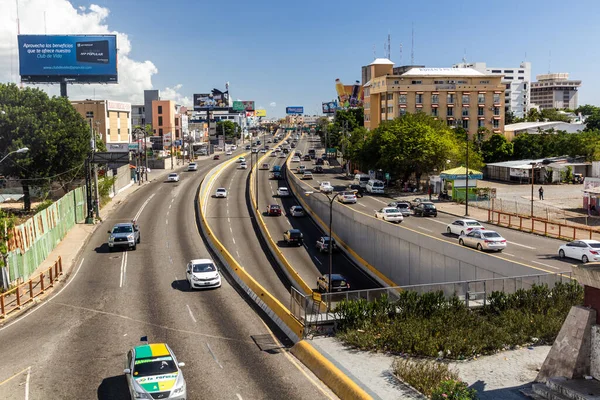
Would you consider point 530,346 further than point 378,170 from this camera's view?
No

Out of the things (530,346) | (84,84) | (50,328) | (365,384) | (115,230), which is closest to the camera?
(365,384)

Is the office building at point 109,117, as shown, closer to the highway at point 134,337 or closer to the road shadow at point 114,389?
the highway at point 134,337

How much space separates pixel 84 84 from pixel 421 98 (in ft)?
204

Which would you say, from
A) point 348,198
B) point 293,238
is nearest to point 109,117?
point 348,198

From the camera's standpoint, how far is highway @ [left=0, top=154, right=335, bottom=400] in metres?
18.1

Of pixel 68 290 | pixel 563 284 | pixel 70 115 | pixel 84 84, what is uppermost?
pixel 84 84

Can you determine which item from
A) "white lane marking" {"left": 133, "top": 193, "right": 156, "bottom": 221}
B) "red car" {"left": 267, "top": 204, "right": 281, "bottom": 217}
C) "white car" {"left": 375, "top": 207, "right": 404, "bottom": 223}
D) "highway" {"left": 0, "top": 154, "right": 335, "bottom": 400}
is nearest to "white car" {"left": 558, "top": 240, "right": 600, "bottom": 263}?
"white car" {"left": 375, "top": 207, "right": 404, "bottom": 223}

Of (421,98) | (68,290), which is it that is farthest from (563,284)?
(421,98)

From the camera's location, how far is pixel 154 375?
16.7 meters

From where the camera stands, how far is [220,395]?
1734 cm

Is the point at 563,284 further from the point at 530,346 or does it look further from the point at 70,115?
the point at 70,115

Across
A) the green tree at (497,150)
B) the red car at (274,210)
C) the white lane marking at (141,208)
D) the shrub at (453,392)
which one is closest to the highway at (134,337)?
the shrub at (453,392)

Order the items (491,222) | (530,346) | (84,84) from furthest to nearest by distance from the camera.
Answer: (84,84), (491,222), (530,346)

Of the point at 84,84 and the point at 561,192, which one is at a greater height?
the point at 84,84
